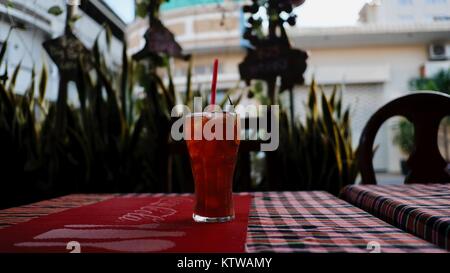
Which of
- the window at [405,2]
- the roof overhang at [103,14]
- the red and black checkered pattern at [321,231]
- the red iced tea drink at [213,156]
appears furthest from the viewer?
the window at [405,2]

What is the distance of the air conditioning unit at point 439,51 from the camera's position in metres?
2.74

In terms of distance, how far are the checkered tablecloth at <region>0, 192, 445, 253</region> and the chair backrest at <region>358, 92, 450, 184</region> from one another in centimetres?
38

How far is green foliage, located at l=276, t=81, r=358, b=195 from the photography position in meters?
1.78

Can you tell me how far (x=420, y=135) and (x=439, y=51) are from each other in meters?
2.14

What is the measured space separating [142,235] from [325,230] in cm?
25

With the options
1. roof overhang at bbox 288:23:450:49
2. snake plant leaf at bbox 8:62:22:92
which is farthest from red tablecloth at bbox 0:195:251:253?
roof overhang at bbox 288:23:450:49

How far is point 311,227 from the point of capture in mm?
565

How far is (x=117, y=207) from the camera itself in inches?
31.6

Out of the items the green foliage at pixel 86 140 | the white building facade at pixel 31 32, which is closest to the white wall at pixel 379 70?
the green foliage at pixel 86 140

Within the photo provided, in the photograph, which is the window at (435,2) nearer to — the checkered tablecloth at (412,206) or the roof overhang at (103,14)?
the checkered tablecloth at (412,206)

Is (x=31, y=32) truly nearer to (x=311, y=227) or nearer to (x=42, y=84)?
(x=42, y=84)

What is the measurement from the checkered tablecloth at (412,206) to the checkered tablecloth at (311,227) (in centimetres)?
5

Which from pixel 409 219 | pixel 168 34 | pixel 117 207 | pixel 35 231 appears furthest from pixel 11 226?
pixel 168 34

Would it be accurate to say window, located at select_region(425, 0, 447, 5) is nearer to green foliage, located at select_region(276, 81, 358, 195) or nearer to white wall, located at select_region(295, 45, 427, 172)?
white wall, located at select_region(295, 45, 427, 172)
